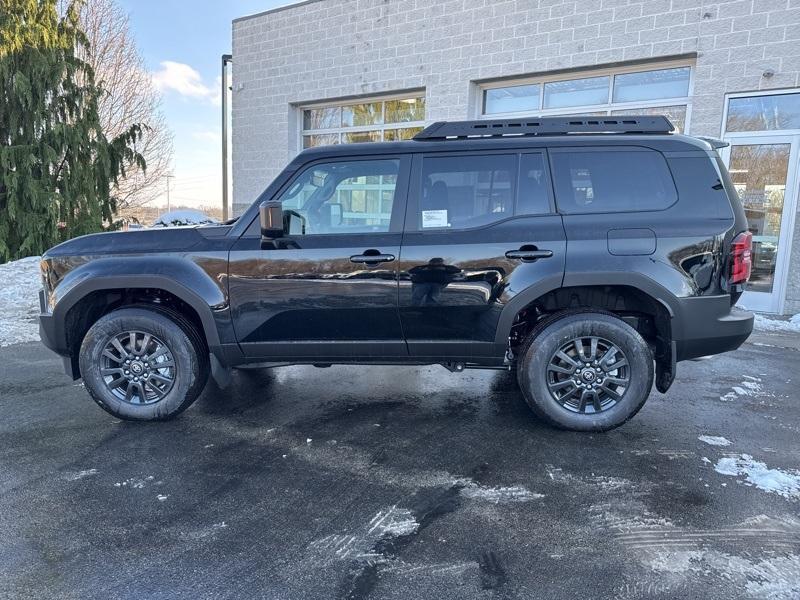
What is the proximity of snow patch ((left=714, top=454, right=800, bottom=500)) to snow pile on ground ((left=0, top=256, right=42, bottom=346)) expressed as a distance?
7.43m

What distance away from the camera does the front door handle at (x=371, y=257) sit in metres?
3.75

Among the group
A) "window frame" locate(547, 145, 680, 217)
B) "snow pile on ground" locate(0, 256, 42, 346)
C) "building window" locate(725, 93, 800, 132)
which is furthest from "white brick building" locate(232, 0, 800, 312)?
"window frame" locate(547, 145, 680, 217)

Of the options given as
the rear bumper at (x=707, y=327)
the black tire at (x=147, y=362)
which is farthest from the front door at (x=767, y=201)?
the black tire at (x=147, y=362)

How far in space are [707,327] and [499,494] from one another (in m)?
1.88

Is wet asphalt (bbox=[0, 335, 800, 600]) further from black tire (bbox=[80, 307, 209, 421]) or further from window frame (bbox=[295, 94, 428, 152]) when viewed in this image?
window frame (bbox=[295, 94, 428, 152])

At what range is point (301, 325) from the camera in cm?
389

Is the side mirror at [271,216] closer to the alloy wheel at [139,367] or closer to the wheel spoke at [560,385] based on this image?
the alloy wheel at [139,367]

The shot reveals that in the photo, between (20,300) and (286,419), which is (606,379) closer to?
(286,419)

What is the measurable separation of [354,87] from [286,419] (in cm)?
941

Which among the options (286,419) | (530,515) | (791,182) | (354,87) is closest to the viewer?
(530,515)

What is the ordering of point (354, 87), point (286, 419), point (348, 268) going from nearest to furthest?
1. point (348, 268)
2. point (286, 419)
3. point (354, 87)

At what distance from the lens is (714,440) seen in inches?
151

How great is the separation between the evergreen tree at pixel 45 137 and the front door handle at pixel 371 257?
971cm

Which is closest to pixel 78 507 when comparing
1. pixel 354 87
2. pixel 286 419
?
pixel 286 419
